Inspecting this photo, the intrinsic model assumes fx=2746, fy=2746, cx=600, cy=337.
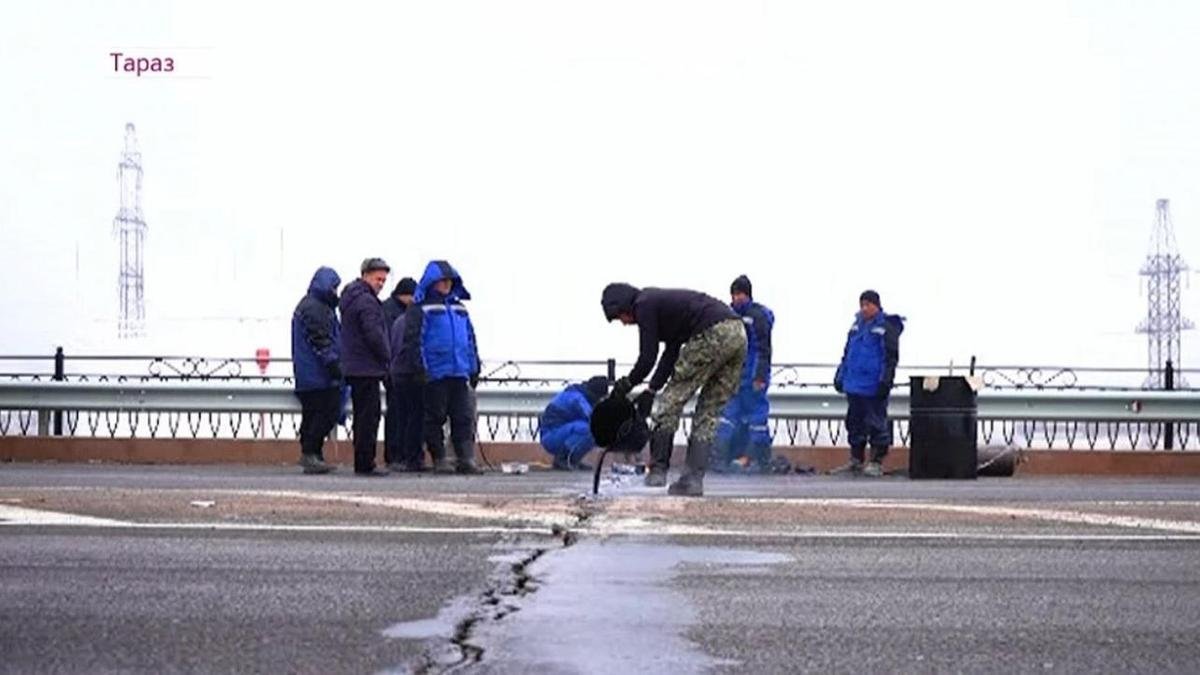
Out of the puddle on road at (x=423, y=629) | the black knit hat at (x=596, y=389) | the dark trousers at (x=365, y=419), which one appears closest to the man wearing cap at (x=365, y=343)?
the dark trousers at (x=365, y=419)

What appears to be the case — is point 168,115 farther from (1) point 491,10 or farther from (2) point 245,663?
(2) point 245,663

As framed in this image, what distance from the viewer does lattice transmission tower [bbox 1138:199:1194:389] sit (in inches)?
859

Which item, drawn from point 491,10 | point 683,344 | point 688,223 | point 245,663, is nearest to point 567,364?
point 688,223

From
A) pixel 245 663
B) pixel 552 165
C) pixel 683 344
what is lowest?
pixel 245 663

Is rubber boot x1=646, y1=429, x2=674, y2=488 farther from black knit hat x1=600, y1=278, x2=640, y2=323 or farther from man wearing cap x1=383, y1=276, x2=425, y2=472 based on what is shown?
man wearing cap x1=383, y1=276, x2=425, y2=472

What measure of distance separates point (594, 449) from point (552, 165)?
8.09ft

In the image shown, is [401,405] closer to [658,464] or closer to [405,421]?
[405,421]

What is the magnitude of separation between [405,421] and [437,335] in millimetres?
998

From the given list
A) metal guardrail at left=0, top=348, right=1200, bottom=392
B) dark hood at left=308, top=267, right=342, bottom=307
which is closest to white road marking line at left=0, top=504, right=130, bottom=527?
dark hood at left=308, top=267, right=342, bottom=307

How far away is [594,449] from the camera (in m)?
21.8

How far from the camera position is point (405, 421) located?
21.2 m

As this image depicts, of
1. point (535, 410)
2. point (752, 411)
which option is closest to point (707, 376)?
point (752, 411)

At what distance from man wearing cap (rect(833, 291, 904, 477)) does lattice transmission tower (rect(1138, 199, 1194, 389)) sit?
2.08m

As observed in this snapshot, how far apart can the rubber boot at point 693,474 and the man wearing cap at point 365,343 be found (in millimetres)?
4701
